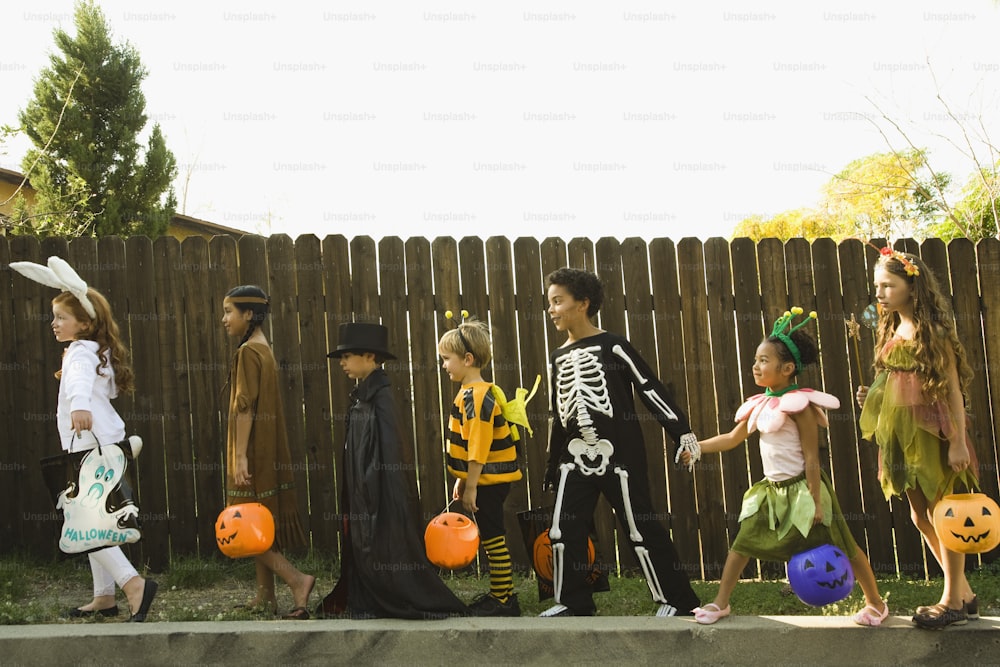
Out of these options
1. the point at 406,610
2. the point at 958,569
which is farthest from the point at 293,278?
the point at 958,569

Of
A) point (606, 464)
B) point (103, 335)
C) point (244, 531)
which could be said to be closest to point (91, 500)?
point (244, 531)

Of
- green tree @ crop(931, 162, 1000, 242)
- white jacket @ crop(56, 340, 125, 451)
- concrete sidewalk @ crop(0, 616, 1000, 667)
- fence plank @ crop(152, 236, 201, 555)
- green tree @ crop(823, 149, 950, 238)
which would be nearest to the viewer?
concrete sidewalk @ crop(0, 616, 1000, 667)

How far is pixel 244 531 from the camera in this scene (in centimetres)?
452

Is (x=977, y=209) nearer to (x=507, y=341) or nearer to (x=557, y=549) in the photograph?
(x=507, y=341)

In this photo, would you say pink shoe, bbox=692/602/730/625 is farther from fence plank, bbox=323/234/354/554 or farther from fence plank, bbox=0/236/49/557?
fence plank, bbox=0/236/49/557

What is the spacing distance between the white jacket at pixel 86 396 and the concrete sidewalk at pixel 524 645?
1.08m

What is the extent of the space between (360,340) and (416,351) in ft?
4.08

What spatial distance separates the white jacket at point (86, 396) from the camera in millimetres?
4754

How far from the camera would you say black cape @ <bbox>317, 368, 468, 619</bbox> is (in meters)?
4.43

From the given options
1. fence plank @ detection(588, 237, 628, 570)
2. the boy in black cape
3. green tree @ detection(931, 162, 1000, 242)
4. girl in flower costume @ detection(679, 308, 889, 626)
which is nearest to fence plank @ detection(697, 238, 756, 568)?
fence plank @ detection(588, 237, 628, 570)

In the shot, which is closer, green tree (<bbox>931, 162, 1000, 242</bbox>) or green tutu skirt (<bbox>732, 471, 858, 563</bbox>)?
green tutu skirt (<bbox>732, 471, 858, 563</bbox>)

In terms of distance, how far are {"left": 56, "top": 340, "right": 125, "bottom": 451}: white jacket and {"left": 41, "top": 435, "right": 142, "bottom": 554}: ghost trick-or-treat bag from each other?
0.12 m

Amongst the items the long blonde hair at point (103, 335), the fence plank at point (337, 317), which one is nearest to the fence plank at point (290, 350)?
the fence plank at point (337, 317)

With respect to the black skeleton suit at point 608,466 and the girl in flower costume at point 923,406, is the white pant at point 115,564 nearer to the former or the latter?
the black skeleton suit at point 608,466
